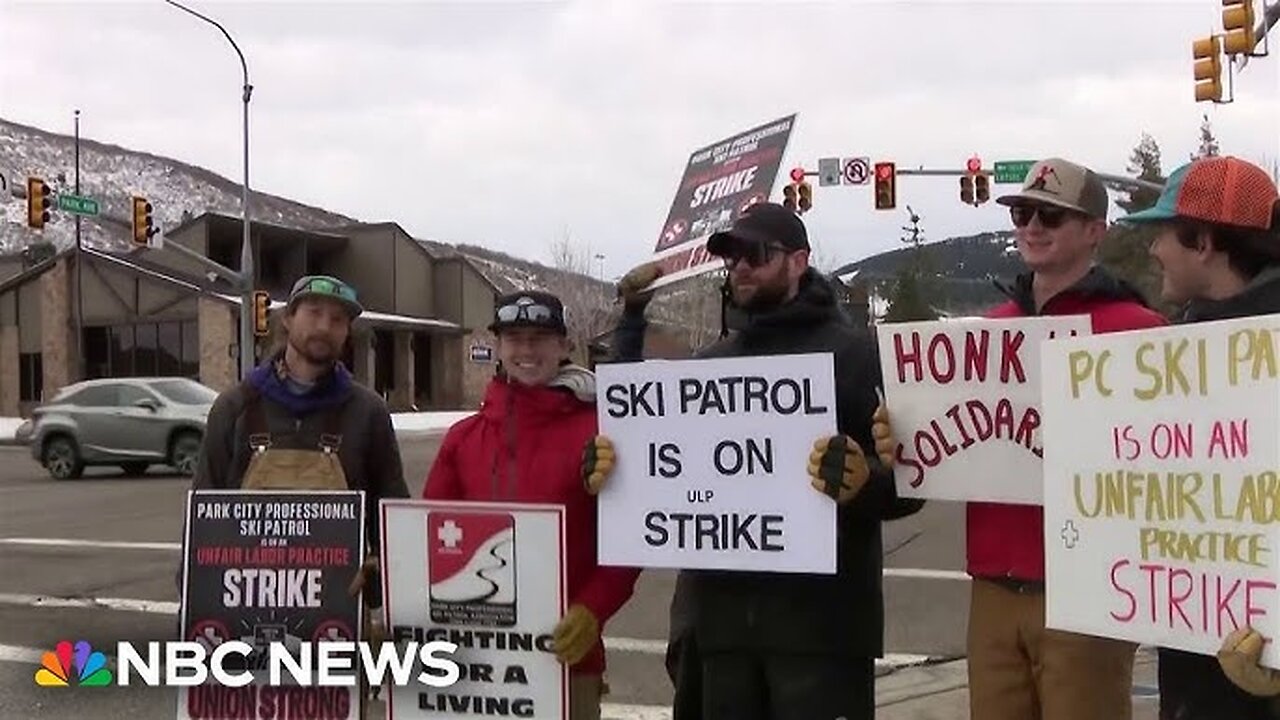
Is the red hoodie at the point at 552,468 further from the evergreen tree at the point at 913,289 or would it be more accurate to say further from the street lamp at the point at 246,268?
the evergreen tree at the point at 913,289

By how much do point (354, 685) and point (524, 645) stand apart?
61 cm

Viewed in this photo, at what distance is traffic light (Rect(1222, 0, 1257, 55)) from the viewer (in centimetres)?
1577

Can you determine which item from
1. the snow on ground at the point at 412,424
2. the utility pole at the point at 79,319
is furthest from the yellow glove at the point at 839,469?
the utility pole at the point at 79,319

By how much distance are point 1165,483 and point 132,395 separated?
19843mm

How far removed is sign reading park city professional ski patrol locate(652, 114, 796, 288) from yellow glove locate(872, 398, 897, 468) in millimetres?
1692

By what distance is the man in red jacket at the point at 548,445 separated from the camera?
376 centimetres

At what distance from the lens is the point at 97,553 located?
1173 centimetres

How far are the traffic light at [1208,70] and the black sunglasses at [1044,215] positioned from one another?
15.7m

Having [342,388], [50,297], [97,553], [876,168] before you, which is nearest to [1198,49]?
[876,168]

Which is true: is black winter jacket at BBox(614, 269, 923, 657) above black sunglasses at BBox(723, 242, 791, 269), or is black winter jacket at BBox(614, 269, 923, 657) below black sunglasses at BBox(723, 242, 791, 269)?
below

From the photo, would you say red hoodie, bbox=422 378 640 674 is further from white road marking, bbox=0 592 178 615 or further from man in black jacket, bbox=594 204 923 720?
white road marking, bbox=0 592 178 615

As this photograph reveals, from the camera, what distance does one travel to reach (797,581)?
3510 mm

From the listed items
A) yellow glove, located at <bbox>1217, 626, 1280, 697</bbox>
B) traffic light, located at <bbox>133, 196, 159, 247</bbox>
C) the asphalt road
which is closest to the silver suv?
the asphalt road

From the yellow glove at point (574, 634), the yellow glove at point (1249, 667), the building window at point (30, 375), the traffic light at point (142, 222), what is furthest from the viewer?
the building window at point (30, 375)
